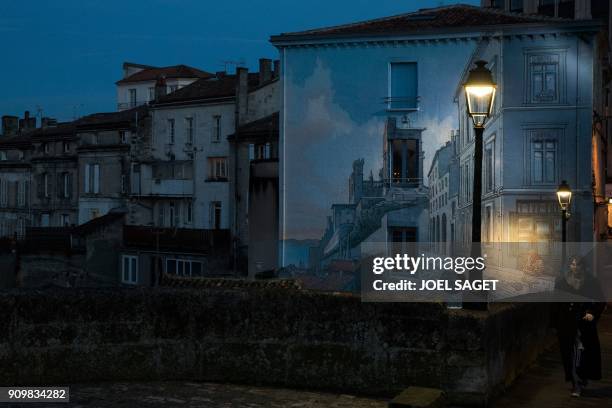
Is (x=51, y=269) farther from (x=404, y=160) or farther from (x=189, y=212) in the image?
(x=404, y=160)

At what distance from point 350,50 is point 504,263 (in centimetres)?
1002

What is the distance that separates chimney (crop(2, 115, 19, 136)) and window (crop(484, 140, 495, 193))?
164 ft

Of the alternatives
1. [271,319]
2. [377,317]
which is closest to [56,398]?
[271,319]

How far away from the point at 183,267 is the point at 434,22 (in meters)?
18.6

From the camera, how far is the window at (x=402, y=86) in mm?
29594

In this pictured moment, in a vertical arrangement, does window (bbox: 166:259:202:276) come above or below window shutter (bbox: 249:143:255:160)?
below

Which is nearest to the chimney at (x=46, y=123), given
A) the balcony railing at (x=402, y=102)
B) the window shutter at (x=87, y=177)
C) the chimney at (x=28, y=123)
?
the chimney at (x=28, y=123)

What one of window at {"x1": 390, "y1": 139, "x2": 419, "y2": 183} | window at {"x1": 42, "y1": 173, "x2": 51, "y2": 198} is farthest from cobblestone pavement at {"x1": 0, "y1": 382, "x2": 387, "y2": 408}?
window at {"x1": 42, "y1": 173, "x2": 51, "y2": 198}

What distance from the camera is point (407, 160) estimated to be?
97.2ft

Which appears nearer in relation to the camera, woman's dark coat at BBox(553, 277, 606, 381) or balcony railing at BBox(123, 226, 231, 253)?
woman's dark coat at BBox(553, 277, 606, 381)

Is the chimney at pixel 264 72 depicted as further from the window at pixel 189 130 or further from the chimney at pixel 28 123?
the chimney at pixel 28 123

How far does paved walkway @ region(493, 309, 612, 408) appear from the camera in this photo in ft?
28.4

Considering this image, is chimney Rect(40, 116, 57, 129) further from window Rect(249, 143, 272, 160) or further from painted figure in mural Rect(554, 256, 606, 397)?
painted figure in mural Rect(554, 256, 606, 397)

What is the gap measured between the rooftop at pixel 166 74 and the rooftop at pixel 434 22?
109 feet
